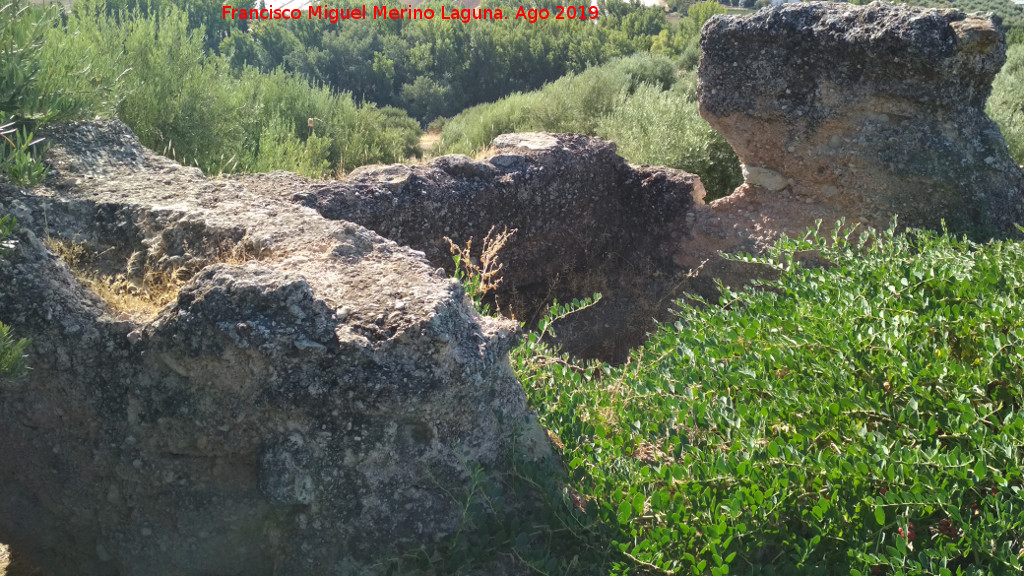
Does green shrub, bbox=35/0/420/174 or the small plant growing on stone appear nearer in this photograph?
the small plant growing on stone

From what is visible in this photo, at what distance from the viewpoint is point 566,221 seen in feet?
20.6

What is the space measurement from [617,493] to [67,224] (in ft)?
7.57

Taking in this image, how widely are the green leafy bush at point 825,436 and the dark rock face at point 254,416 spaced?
17.3 inches

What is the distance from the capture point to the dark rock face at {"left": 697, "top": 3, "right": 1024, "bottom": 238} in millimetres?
5508

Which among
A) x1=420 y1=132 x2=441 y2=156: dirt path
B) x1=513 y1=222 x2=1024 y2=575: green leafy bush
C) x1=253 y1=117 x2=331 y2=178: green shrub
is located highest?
x1=513 y1=222 x2=1024 y2=575: green leafy bush

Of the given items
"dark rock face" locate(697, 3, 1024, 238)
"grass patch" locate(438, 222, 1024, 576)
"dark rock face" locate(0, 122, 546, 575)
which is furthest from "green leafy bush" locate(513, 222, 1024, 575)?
"dark rock face" locate(697, 3, 1024, 238)

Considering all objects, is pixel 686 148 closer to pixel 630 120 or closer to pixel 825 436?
pixel 630 120

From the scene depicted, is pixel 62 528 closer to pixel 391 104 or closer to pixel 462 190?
pixel 462 190

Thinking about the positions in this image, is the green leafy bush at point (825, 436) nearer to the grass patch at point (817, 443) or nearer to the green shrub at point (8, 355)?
the grass patch at point (817, 443)

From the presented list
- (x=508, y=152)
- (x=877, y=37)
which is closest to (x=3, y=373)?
(x=508, y=152)

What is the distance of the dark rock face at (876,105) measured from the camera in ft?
18.1

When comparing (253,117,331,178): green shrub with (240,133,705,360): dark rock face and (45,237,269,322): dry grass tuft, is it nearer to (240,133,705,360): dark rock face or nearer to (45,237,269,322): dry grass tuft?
(240,133,705,360): dark rock face

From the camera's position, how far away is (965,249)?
12.2 feet

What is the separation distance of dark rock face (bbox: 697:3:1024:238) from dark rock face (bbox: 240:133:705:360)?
2.88 ft
